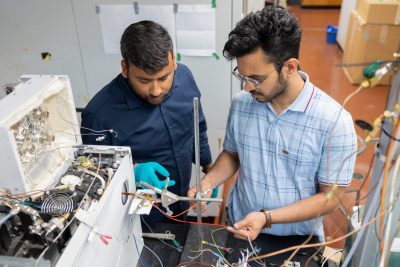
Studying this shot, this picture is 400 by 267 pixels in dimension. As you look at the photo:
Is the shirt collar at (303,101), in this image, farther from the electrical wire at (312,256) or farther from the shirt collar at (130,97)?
the shirt collar at (130,97)

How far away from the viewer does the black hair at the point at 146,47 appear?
4.23 ft

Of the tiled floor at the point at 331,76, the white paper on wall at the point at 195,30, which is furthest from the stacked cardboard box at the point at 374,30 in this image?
the white paper on wall at the point at 195,30

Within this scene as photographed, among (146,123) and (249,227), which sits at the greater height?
(146,123)

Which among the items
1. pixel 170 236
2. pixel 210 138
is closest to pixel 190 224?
pixel 170 236

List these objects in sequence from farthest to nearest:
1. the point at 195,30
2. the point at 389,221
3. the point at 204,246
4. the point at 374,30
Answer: the point at 374,30 → the point at 195,30 → the point at 204,246 → the point at 389,221

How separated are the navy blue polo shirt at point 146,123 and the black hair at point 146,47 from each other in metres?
0.17

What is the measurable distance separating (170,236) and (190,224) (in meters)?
0.09

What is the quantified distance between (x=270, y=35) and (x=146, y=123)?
628 millimetres

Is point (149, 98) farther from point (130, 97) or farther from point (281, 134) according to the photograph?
point (281, 134)

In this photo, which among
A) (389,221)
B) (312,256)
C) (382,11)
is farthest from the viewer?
(382,11)

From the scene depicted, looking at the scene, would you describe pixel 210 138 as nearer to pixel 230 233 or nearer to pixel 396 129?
pixel 230 233

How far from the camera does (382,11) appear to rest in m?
3.84

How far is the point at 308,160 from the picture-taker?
1.20 meters

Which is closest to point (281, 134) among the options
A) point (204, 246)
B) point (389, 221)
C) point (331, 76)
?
point (204, 246)
